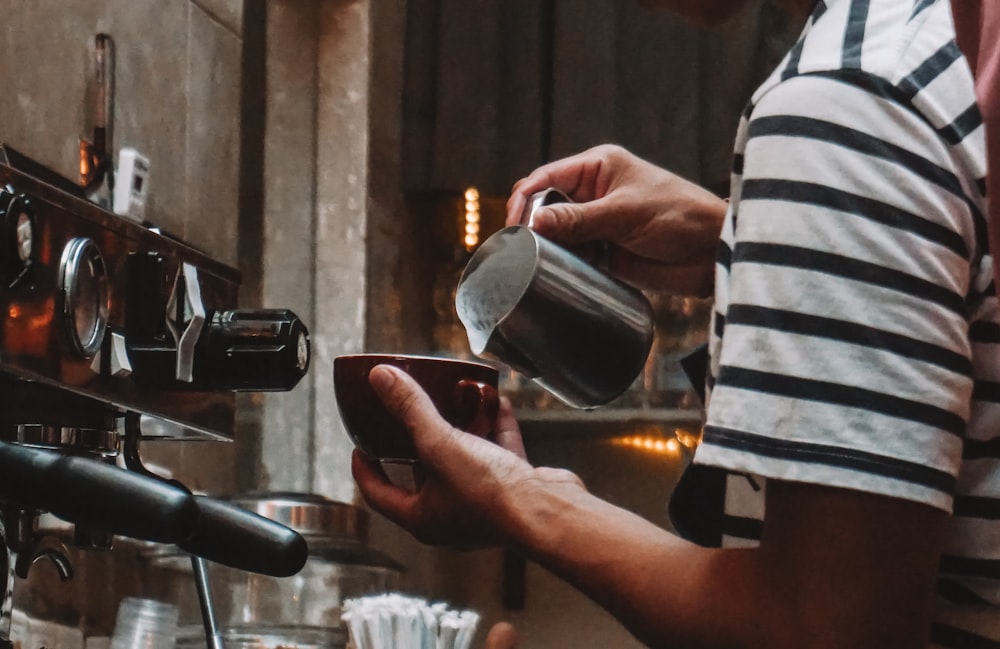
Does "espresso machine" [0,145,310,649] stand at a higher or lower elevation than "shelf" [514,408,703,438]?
higher

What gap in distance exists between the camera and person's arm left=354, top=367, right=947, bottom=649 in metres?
0.54

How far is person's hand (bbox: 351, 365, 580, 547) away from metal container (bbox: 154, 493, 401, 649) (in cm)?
49

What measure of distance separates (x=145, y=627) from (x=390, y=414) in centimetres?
41

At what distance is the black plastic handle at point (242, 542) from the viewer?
26.3 inches

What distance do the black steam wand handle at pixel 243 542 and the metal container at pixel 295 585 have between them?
1.72 feet

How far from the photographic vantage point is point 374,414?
0.78m

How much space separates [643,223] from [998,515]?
0.43m

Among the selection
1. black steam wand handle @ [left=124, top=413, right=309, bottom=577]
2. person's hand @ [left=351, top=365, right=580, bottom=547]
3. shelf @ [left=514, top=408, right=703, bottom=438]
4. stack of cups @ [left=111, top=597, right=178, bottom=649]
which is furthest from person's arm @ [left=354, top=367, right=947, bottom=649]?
shelf @ [left=514, top=408, right=703, bottom=438]

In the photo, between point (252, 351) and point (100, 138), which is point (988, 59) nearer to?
point (252, 351)

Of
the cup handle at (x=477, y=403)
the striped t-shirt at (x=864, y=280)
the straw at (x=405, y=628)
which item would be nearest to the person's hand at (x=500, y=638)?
the straw at (x=405, y=628)

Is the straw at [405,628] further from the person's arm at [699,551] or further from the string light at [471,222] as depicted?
the string light at [471,222]

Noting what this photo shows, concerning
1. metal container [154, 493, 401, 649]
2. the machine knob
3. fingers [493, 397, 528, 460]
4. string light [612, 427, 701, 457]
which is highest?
the machine knob

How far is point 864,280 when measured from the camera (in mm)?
550

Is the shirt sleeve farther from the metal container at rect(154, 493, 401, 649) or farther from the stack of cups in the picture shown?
the metal container at rect(154, 493, 401, 649)
